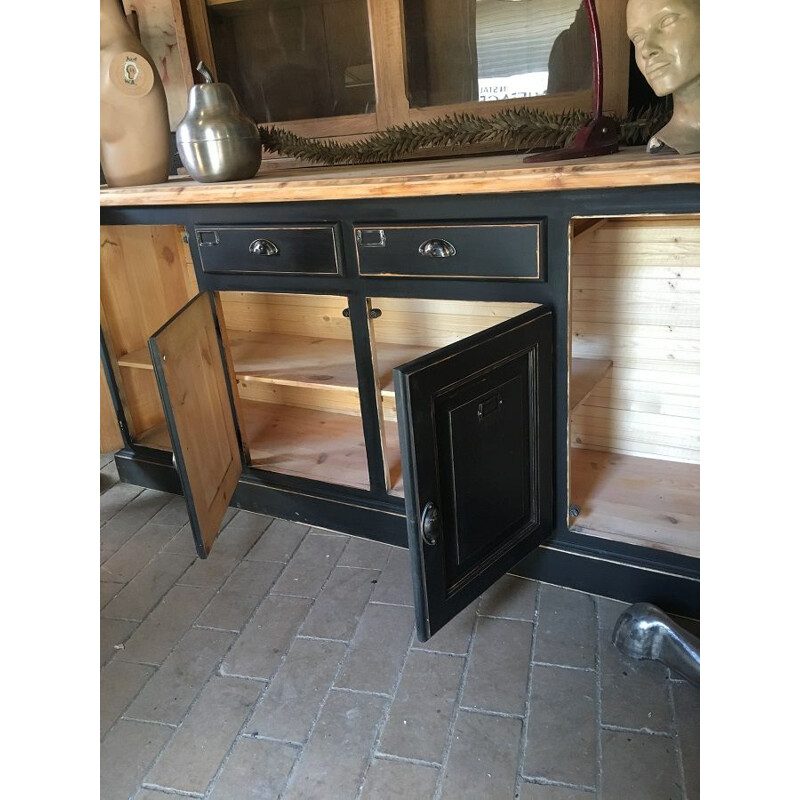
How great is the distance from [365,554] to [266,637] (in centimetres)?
40

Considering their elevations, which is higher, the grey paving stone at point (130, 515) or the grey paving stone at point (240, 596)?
the grey paving stone at point (130, 515)

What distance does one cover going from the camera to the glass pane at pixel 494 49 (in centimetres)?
164

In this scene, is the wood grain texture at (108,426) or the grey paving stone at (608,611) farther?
the wood grain texture at (108,426)

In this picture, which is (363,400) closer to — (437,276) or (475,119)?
(437,276)

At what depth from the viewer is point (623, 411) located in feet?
6.54

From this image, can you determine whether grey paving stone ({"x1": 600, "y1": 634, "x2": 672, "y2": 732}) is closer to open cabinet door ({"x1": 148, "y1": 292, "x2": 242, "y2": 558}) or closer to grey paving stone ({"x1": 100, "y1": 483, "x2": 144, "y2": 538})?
open cabinet door ({"x1": 148, "y1": 292, "x2": 242, "y2": 558})

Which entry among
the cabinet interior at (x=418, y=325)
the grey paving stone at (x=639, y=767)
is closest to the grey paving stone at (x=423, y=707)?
the grey paving stone at (x=639, y=767)

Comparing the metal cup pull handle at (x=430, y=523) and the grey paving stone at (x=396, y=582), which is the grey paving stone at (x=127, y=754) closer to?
the grey paving stone at (x=396, y=582)

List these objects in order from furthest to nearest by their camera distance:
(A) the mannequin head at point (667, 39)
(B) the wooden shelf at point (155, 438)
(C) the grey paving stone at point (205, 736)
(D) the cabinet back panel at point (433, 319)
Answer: (B) the wooden shelf at point (155, 438), (D) the cabinet back panel at point (433, 319), (C) the grey paving stone at point (205, 736), (A) the mannequin head at point (667, 39)

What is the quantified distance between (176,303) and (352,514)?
1.13m

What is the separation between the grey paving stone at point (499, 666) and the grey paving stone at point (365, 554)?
387 mm

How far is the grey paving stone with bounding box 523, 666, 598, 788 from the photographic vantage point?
1255 mm

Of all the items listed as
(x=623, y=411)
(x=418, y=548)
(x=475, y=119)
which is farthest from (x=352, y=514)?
(x=475, y=119)
